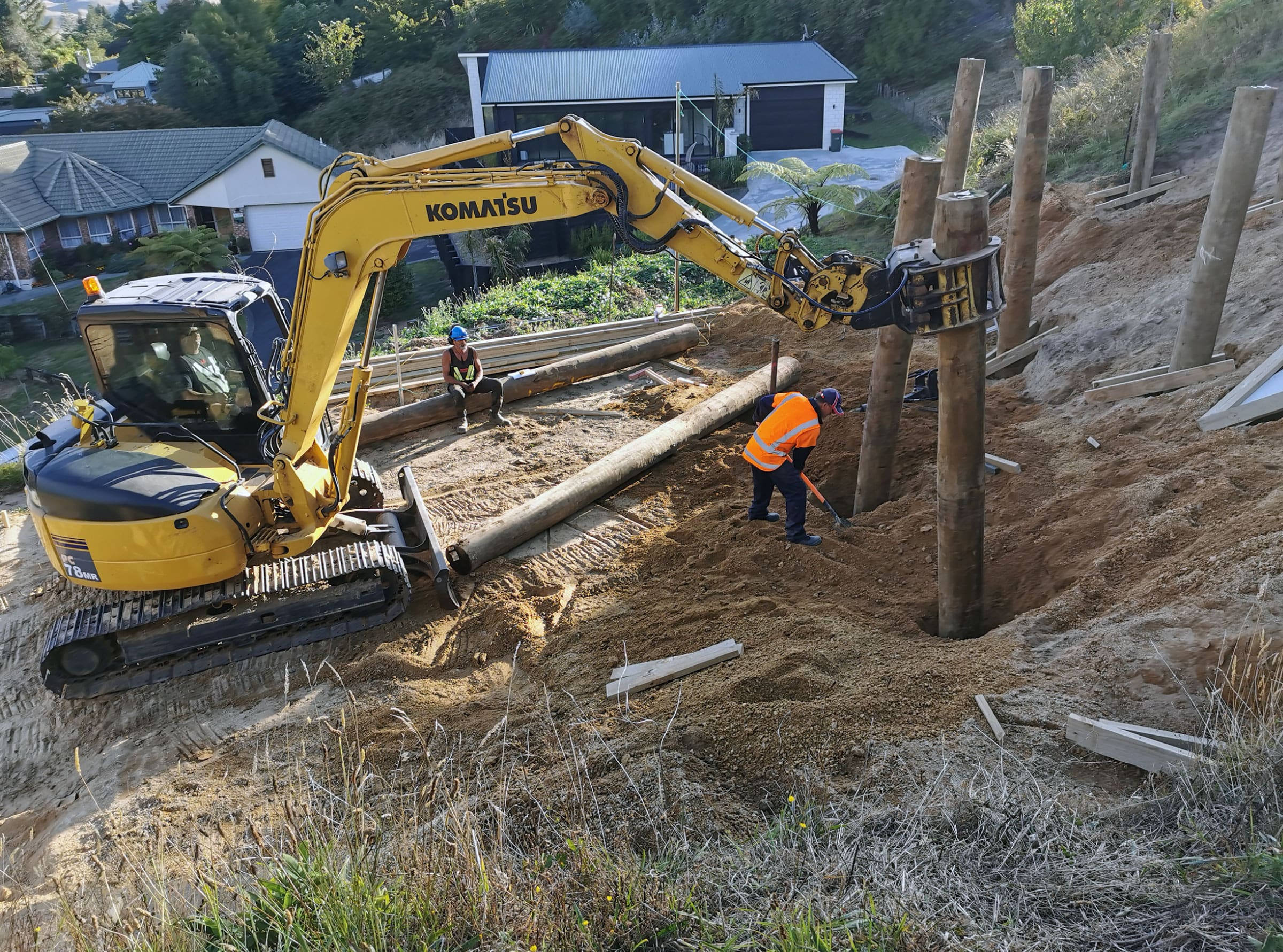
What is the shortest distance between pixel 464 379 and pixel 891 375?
5475 mm

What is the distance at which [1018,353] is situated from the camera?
9992mm

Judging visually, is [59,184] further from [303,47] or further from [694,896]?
[694,896]

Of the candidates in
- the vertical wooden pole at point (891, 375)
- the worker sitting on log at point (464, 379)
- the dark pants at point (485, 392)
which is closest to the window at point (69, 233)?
the worker sitting on log at point (464, 379)

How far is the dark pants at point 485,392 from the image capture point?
10.9 metres

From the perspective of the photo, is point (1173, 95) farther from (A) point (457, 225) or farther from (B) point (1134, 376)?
(A) point (457, 225)

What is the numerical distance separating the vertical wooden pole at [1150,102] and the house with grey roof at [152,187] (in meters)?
30.5

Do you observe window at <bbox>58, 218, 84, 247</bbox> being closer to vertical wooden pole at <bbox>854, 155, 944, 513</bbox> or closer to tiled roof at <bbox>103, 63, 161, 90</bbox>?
tiled roof at <bbox>103, 63, 161, 90</bbox>

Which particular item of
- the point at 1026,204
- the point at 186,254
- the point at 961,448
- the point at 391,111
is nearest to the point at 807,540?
the point at 961,448

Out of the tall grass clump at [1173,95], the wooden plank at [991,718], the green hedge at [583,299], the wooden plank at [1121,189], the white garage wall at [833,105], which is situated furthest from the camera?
the white garage wall at [833,105]

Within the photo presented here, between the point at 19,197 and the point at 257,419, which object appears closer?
the point at 257,419

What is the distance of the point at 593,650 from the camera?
6383 mm

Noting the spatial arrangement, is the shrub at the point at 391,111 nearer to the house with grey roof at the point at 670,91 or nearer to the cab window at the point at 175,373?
the house with grey roof at the point at 670,91

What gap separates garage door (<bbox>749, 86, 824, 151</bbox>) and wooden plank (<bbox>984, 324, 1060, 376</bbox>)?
26423 mm

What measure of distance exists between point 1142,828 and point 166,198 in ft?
138
